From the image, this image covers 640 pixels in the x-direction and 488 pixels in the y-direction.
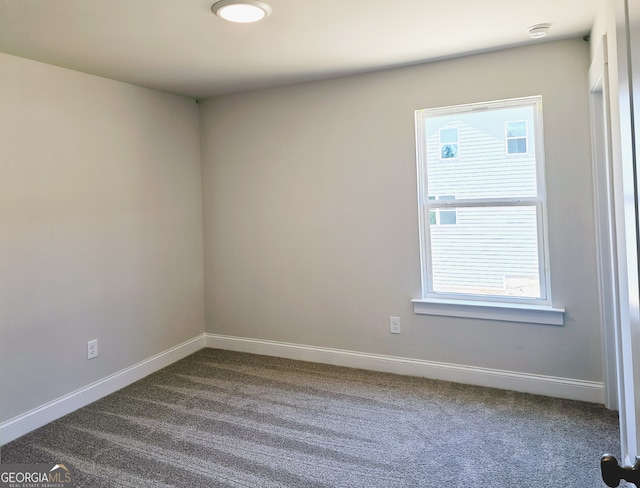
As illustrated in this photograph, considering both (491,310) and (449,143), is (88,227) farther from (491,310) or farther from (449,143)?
(491,310)

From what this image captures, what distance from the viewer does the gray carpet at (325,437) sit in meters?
2.14

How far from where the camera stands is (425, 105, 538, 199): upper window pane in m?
3.02

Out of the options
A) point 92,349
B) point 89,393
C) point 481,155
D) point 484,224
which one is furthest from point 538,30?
point 89,393

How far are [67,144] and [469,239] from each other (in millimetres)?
3010

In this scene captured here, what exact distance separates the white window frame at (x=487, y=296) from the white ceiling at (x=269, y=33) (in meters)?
0.41

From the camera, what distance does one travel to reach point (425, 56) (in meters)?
3.06

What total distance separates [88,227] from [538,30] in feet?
10.9

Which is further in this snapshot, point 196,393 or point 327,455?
point 196,393

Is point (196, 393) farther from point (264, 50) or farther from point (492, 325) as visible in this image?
point (264, 50)

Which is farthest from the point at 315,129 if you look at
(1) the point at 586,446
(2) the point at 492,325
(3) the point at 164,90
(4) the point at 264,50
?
(1) the point at 586,446

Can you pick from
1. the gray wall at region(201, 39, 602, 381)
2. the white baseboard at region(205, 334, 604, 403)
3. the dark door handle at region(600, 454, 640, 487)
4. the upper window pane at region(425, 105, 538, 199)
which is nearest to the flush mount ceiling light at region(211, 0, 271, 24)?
the gray wall at region(201, 39, 602, 381)

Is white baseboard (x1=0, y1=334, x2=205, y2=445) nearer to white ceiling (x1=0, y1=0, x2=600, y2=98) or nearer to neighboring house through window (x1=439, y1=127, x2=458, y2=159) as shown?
white ceiling (x1=0, y1=0, x2=600, y2=98)

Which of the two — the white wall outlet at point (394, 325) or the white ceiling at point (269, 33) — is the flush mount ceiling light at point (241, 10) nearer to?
the white ceiling at point (269, 33)

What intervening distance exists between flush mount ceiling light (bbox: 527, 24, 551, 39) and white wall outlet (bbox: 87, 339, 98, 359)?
12.1 ft
